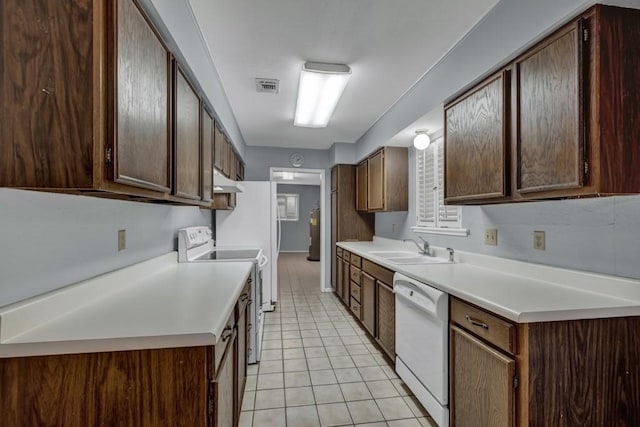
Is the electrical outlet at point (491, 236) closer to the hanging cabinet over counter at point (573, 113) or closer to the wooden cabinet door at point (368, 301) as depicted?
the hanging cabinet over counter at point (573, 113)

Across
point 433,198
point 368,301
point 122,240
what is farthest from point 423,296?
point 122,240

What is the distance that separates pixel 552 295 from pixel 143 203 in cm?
222

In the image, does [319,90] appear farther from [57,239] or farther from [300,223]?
[300,223]

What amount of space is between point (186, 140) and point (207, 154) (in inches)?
19.7

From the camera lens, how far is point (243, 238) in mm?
3922

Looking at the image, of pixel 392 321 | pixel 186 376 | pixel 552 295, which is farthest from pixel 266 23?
pixel 392 321

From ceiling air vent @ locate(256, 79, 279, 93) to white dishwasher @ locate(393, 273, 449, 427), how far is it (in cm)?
189

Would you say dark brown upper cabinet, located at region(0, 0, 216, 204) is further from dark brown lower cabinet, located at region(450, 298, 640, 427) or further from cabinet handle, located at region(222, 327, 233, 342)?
dark brown lower cabinet, located at region(450, 298, 640, 427)

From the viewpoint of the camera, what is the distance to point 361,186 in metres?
4.53

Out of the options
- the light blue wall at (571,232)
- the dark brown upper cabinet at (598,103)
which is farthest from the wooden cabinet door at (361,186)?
the dark brown upper cabinet at (598,103)

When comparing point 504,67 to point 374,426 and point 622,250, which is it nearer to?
point 622,250

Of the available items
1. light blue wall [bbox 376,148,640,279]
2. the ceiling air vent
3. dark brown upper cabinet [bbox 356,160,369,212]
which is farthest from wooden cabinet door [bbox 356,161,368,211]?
light blue wall [bbox 376,148,640,279]

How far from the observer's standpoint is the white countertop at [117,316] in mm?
945

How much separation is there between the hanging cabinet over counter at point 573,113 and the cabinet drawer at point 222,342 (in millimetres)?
1552
